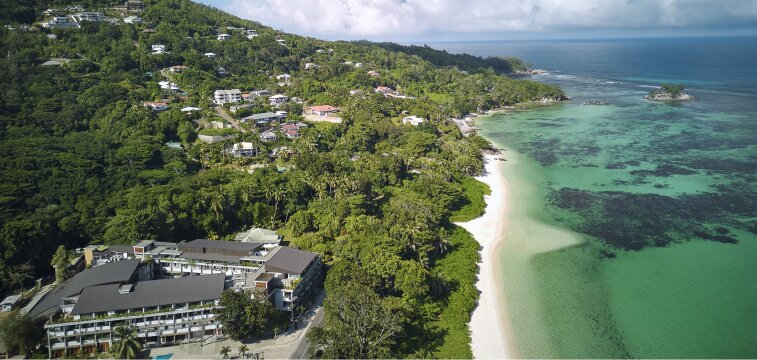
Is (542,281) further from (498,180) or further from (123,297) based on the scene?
(123,297)

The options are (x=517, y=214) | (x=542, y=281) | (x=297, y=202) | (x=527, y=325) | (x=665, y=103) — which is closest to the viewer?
(x=527, y=325)

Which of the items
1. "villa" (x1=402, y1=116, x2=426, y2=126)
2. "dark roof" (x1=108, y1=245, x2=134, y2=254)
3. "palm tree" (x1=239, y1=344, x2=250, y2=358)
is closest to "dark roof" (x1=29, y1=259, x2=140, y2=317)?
"dark roof" (x1=108, y1=245, x2=134, y2=254)

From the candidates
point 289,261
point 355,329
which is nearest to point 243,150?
point 289,261

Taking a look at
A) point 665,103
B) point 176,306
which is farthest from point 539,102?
point 176,306

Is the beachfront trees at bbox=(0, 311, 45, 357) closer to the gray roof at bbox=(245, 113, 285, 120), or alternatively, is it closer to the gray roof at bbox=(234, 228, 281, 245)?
the gray roof at bbox=(234, 228, 281, 245)

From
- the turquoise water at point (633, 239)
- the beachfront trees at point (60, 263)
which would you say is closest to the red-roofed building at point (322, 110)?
the turquoise water at point (633, 239)

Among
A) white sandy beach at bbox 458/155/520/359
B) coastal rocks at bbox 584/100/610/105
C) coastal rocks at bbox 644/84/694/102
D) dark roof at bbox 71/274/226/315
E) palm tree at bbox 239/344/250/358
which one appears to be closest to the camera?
palm tree at bbox 239/344/250/358

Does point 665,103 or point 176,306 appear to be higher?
point 665,103
